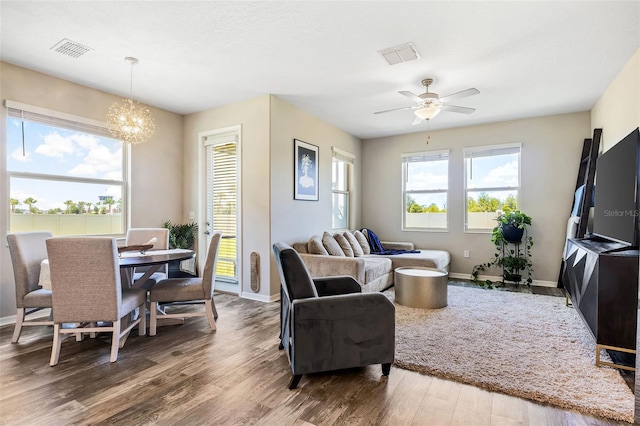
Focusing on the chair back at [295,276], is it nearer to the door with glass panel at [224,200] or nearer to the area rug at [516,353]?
the area rug at [516,353]

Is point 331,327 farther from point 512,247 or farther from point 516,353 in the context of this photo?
point 512,247

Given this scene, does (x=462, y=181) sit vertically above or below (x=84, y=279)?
above

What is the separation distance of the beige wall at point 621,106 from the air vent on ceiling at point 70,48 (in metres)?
5.03

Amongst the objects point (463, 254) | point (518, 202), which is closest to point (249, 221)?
point (463, 254)

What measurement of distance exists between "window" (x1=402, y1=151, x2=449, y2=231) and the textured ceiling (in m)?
1.68

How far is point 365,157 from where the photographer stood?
257 inches

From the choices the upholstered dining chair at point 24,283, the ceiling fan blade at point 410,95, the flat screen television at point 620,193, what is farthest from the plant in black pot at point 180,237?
the flat screen television at point 620,193

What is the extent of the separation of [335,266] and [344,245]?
922mm

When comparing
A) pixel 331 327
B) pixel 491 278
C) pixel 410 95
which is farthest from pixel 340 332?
pixel 491 278

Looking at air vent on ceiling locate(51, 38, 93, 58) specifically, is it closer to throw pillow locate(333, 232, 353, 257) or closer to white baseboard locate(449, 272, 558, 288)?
throw pillow locate(333, 232, 353, 257)

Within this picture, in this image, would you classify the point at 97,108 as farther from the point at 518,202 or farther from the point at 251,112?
the point at 518,202

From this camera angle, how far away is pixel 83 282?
7.66 ft

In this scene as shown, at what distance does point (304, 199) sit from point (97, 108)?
2.86m

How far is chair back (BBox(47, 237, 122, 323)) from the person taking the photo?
2289 millimetres
